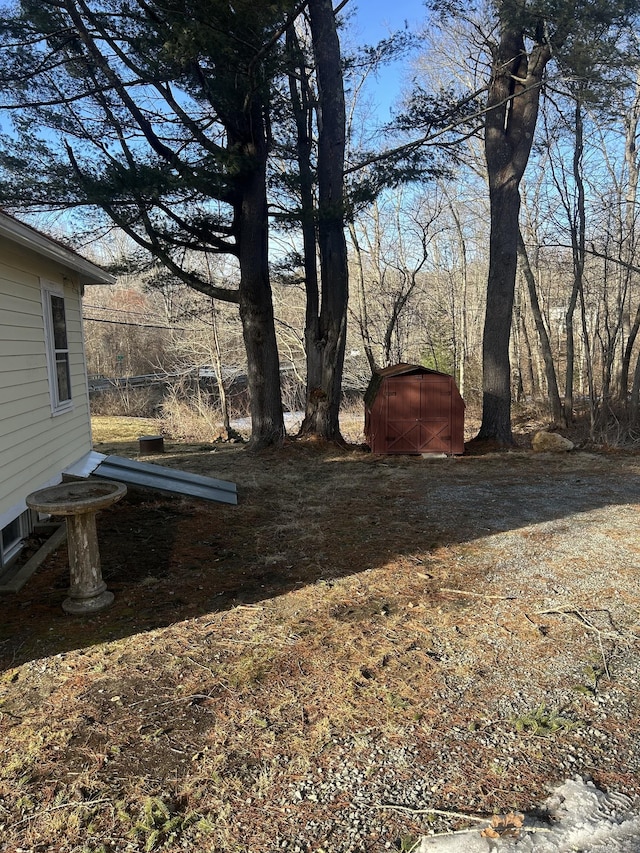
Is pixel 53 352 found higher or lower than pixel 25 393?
higher

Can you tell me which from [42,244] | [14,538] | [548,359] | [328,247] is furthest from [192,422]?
[42,244]

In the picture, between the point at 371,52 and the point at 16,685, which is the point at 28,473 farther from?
the point at 371,52

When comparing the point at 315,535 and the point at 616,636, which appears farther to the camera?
the point at 315,535

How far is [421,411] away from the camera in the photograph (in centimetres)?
1016

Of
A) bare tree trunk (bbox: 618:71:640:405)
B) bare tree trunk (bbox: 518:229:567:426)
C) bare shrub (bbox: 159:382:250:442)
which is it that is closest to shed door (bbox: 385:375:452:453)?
bare tree trunk (bbox: 618:71:640:405)

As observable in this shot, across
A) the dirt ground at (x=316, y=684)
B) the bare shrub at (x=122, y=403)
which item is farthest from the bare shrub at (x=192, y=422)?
the dirt ground at (x=316, y=684)

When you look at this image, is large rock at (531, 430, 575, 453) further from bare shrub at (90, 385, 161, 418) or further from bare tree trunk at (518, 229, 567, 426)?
bare shrub at (90, 385, 161, 418)

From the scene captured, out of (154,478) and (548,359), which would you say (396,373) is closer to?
(154,478)

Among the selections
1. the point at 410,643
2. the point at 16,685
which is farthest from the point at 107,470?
the point at 410,643

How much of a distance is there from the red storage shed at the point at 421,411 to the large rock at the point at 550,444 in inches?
60.4

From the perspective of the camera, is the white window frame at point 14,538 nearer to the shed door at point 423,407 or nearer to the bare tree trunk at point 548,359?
the shed door at point 423,407

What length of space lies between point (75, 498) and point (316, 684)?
2.05m

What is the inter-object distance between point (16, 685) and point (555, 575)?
3.49 m

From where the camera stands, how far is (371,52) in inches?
412
